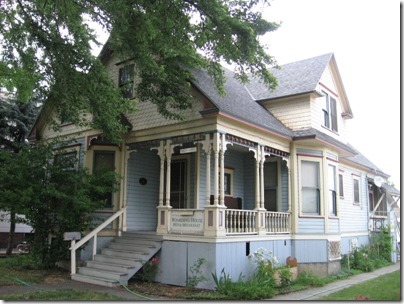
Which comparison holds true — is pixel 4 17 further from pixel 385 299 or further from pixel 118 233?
pixel 385 299

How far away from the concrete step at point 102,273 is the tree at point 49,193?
4.91ft

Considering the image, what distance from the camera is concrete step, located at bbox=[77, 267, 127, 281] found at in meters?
11.0

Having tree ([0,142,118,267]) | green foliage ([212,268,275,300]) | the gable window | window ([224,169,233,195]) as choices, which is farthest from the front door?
green foliage ([212,268,275,300])

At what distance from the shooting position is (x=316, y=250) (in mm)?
14266

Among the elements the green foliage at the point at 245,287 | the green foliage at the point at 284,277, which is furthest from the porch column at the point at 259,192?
the green foliage at the point at 245,287

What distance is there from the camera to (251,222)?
41.5 ft

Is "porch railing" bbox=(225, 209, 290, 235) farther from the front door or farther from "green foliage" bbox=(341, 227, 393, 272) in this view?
"green foliage" bbox=(341, 227, 393, 272)

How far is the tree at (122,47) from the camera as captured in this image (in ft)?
33.8

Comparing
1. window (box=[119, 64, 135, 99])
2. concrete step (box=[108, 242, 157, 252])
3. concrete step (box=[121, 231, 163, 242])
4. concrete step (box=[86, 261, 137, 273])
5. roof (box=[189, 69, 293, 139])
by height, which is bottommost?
concrete step (box=[86, 261, 137, 273])

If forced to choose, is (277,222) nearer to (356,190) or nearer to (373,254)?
(373,254)

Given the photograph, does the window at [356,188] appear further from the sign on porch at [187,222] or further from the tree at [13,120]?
the tree at [13,120]

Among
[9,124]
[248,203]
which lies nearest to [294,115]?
[248,203]

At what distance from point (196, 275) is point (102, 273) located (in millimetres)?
2571

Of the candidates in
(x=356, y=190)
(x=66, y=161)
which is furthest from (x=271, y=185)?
(x=356, y=190)
